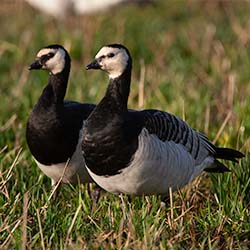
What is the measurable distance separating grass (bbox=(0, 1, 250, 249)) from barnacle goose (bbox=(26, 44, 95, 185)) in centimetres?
15

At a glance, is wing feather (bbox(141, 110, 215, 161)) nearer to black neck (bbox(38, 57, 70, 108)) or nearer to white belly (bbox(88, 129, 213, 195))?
white belly (bbox(88, 129, 213, 195))

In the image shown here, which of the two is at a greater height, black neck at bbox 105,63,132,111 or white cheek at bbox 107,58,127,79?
white cheek at bbox 107,58,127,79

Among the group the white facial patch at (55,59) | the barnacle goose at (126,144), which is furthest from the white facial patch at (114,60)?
the white facial patch at (55,59)

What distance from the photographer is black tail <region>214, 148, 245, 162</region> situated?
17.8 feet

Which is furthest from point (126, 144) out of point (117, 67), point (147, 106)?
point (147, 106)

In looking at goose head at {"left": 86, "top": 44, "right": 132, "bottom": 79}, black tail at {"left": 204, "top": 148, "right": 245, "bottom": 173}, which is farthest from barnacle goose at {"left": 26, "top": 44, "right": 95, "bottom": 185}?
black tail at {"left": 204, "top": 148, "right": 245, "bottom": 173}

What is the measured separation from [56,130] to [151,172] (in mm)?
863

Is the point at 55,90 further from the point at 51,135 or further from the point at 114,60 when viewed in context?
the point at 114,60

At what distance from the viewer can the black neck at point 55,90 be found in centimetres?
533

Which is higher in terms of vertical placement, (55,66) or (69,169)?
(55,66)

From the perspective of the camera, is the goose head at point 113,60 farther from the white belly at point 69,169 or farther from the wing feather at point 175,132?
the white belly at point 69,169

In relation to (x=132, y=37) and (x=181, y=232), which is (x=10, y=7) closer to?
(x=132, y=37)

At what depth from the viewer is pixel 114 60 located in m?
4.75

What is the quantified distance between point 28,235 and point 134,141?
0.85 meters
